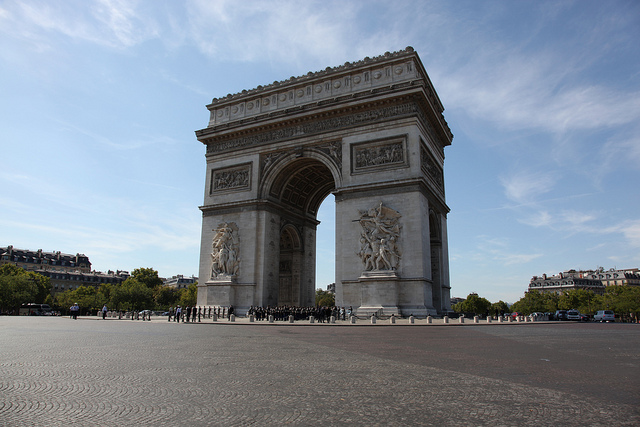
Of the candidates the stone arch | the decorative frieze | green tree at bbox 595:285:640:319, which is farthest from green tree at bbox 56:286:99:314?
green tree at bbox 595:285:640:319

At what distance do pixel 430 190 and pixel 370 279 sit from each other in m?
7.20

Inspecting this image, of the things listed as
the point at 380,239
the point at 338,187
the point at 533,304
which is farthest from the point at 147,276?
the point at 533,304

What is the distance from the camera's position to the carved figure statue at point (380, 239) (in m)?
25.1

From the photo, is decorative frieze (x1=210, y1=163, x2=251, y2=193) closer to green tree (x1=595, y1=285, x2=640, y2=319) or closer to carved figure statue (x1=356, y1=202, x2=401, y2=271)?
carved figure statue (x1=356, y1=202, x2=401, y2=271)

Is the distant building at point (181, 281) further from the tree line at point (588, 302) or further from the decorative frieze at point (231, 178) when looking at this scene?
the decorative frieze at point (231, 178)

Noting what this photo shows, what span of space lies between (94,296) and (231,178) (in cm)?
5790

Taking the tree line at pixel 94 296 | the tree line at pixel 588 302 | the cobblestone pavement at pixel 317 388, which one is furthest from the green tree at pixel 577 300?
the cobblestone pavement at pixel 317 388

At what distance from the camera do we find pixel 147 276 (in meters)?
82.1

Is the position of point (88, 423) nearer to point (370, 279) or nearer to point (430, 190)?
point (370, 279)

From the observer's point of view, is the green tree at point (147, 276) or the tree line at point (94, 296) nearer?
the tree line at point (94, 296)

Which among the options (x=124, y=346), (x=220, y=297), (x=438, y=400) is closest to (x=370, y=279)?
(x=220, y=297)

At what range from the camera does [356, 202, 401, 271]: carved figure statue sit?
25125mm

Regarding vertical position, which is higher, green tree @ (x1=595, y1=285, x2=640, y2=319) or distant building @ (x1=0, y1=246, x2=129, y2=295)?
distant building @ (x1=0, y1=246, x2=129, y2=295)

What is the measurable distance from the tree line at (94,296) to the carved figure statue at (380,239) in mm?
32949
